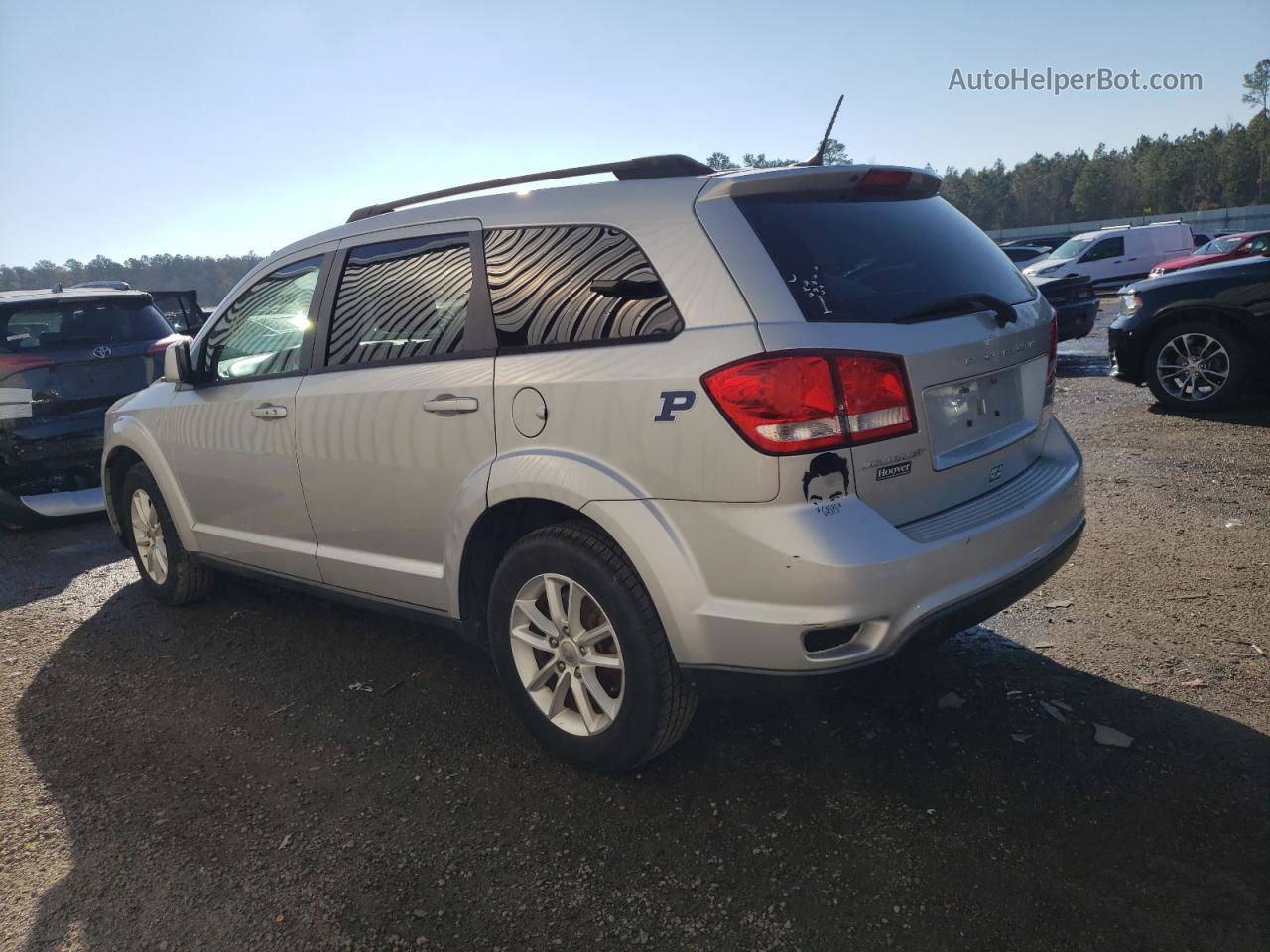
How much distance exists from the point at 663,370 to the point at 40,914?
7.32 feet

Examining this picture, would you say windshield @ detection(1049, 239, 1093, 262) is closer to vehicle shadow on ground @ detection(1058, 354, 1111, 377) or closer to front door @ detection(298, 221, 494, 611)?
vehicle shadow on ground @ detection(1058, 354, 1111, 377)

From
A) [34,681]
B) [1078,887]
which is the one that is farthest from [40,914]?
[1078,887]

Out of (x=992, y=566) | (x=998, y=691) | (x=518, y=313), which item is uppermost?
(x=518, y=313)

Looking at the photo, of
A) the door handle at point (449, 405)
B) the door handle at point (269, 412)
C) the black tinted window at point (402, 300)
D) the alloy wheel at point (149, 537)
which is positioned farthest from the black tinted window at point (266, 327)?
the alloy wheel at point (149, 537)

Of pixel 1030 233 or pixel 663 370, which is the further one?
pixel 1030 233

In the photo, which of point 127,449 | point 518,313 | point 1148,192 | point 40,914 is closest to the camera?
point 40,914

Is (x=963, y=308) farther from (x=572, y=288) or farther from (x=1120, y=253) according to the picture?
(x=1120, y=253)

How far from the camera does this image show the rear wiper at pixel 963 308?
2668mm

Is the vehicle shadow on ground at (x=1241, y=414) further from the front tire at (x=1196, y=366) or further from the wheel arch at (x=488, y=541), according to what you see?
the wheel arch at (x=488, y=541)

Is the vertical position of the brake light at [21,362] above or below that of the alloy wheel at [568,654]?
above

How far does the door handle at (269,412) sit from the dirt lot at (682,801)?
3.61 feet

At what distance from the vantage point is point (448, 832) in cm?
274

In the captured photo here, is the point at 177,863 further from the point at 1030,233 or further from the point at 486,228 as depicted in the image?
the point at 1030,233

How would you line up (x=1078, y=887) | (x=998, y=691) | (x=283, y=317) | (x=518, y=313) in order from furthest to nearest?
(x=283, y=317) < (x=998, y=691) < (x=518, y=313) < (x=1078, y=887)
